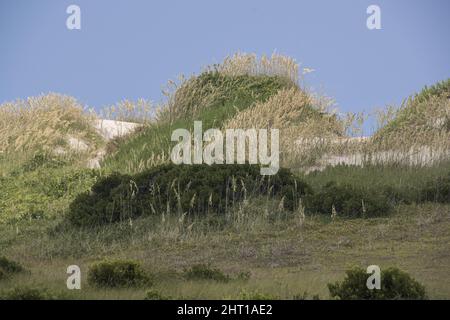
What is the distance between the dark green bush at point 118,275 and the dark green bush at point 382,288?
2.35 metres

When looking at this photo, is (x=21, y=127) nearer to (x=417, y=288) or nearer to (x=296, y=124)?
(x=296, y=124)

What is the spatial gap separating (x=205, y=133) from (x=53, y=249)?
820cm

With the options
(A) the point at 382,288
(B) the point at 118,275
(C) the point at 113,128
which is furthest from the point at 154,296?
(C) the point at 113,128

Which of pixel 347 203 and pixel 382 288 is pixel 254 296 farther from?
pixel 347 203

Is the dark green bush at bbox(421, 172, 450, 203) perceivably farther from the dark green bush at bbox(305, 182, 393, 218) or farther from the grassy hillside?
the dark green bush at bbox(305, 182, 393, 218)

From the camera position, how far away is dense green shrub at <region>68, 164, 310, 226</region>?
1366cm

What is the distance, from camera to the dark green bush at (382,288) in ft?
27.6

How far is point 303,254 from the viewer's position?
11.3 m

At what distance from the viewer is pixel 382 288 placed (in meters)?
8.53

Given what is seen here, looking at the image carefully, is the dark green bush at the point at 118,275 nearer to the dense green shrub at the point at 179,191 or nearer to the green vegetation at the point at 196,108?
the dense green shrub at the point at 179,191

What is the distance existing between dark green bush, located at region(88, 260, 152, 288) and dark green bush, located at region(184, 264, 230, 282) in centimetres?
56

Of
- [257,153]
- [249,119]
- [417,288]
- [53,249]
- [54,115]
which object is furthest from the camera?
[54,115]
